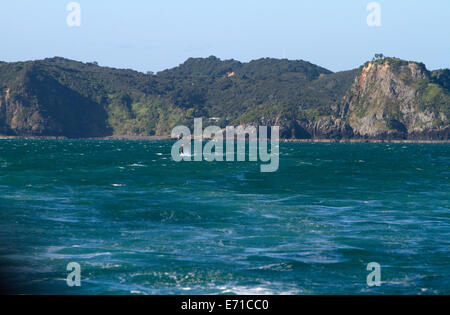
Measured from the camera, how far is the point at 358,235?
39.2 meters

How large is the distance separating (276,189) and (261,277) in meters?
42.2

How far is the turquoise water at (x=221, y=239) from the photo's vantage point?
28156 mm

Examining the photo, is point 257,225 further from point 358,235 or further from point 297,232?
point 358,235

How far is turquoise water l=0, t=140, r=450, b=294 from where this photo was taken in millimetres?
28156

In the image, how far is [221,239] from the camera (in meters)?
37.8
